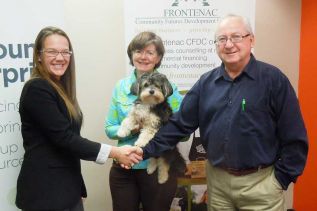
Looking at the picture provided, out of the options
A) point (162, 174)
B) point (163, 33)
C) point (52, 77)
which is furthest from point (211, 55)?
point (52, 77)

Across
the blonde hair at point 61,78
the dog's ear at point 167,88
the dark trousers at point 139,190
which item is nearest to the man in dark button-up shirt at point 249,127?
the dog's ear at point 167,88

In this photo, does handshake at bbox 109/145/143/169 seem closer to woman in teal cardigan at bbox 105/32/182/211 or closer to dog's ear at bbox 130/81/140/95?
woman in teal cardigan at bbox 105/32/182/211

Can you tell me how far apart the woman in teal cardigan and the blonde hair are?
30cm

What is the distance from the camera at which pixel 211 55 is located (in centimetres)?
284

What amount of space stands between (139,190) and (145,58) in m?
0.82

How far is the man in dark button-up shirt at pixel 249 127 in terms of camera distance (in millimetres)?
1756

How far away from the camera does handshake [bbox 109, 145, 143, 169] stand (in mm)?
1969

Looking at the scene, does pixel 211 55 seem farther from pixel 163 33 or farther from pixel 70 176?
pixel 70 176

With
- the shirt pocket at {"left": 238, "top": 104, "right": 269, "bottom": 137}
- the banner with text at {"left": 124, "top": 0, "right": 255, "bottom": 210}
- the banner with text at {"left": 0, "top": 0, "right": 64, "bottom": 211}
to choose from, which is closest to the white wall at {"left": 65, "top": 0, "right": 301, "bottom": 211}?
the banner with text at {"left": 124, "top": 0, "right": 255, "bottom": 210}

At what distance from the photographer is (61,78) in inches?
73.9

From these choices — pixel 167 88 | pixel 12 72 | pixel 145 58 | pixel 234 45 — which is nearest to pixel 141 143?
pixel 167 88

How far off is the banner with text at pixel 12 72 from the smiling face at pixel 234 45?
1.21 meters

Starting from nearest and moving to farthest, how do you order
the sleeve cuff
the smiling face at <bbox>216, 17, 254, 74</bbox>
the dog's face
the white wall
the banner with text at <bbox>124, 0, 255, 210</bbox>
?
the smiling face at <bbox>216, 17, 254, 74</bbox> < the sleeve cuff < the dog's face < the banner with text at <bbox>124, 0, 255, 210</bbox> < the white wall

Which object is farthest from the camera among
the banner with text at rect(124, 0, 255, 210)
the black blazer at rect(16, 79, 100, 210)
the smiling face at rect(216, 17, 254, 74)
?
the banner with text at rect(124, 0, 255, 210)
